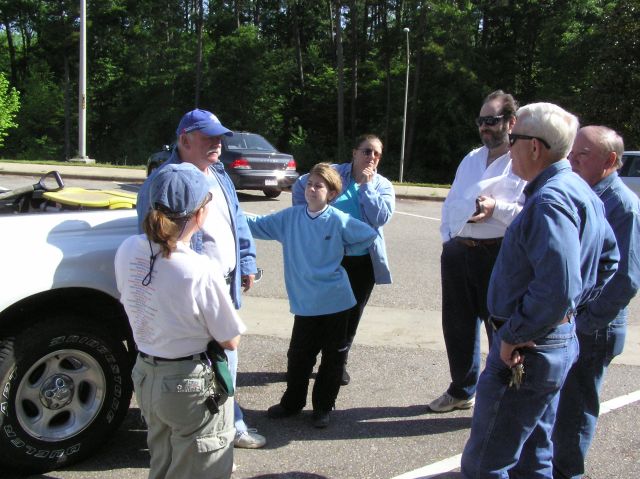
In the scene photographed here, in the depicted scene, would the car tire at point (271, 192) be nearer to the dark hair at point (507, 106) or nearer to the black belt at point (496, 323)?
the dark hair at point (507, 106)

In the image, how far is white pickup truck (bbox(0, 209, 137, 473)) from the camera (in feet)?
9.43

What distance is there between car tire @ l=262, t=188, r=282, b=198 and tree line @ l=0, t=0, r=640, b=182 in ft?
76.4

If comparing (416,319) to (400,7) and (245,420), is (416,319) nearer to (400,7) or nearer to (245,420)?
(245,420)

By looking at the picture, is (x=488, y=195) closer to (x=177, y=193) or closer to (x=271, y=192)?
(x=177, y=193)

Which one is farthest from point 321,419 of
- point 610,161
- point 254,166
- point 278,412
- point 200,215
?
point 254,166

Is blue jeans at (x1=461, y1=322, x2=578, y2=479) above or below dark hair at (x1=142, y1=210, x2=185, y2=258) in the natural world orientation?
below

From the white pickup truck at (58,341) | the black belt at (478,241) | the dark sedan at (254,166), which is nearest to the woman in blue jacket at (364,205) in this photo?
the black belt at (478,241)

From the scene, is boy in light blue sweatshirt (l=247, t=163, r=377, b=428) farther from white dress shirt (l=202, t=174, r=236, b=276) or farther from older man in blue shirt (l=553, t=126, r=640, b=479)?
older man in blue shirt (l=553, t=126, r=640, b=479)

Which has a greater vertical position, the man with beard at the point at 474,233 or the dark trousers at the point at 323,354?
the man with beard at the point at 474,233

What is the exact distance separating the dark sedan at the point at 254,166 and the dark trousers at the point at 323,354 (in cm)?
1019

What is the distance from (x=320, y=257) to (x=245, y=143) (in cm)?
1175

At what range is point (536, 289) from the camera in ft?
7.32

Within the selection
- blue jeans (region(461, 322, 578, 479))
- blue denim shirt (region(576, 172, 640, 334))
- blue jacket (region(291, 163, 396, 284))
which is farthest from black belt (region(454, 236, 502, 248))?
blue jeans (region(461, 322, 578, 479))

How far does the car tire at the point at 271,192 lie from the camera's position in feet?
47.0
